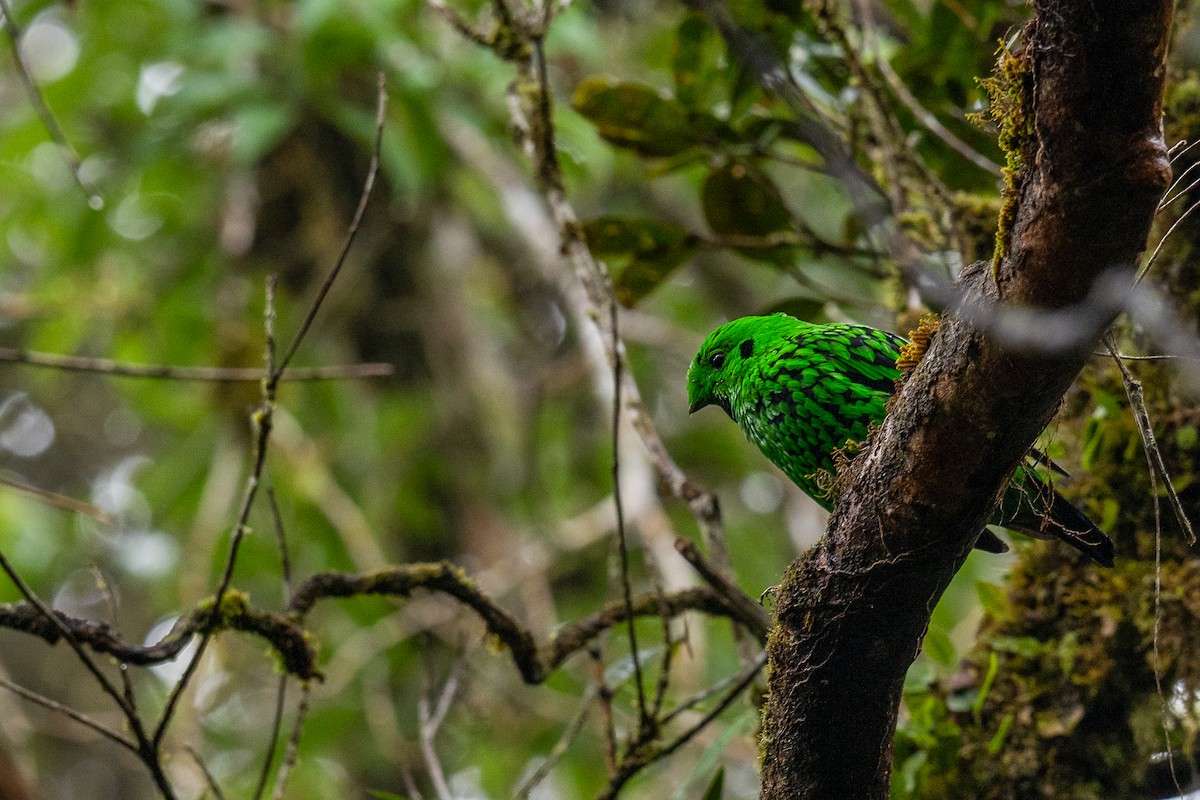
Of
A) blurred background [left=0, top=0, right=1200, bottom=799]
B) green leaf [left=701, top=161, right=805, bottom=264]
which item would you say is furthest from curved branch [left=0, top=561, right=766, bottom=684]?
green leaf [left=701, top=161, right=805, bottom=264]

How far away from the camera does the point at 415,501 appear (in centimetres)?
636

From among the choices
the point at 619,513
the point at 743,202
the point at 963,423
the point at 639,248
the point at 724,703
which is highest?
the point at 743,202

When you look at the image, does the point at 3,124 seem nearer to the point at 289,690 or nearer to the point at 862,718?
the point at 289,690

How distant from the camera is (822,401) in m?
2.71

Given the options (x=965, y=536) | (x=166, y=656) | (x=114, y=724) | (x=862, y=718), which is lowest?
(x=862, y=718)

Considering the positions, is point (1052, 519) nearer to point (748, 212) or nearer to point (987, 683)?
point (987, 683)

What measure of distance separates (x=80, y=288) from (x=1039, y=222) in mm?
6291

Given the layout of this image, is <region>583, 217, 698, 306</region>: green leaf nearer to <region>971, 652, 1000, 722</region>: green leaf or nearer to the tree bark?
<region>971, 652, 1000, 722</region>: green leaf

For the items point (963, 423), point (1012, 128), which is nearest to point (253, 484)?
point (963, 423)

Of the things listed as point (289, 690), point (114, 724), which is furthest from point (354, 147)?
point (114, 724)

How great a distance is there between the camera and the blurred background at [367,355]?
17.5 ft

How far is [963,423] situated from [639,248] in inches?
85.7

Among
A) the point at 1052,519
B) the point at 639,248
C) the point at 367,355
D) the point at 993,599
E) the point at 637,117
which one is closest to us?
the point at 1052,519

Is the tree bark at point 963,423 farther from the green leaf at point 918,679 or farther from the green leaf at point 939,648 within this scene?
the green leaf at point 939,648
